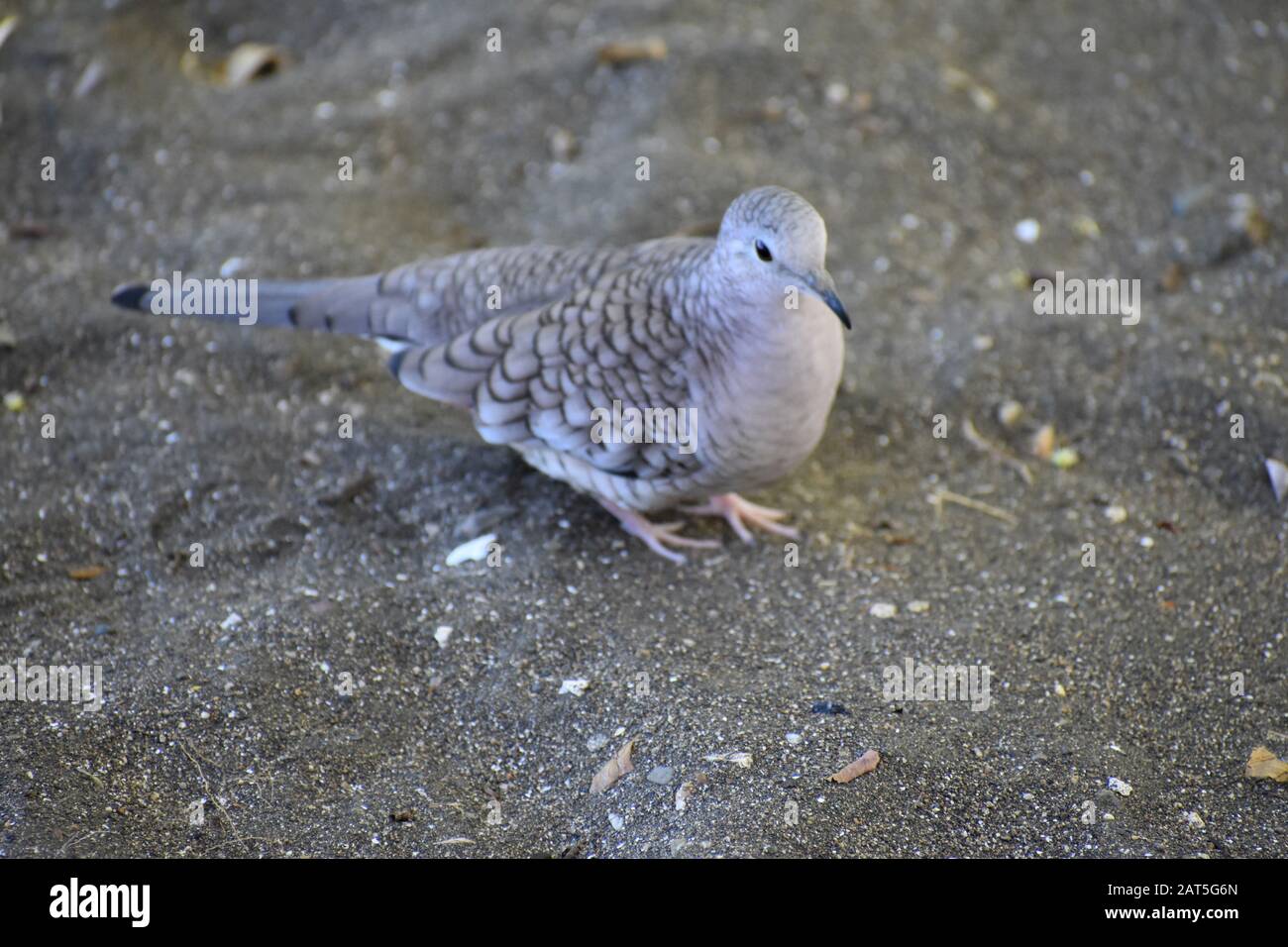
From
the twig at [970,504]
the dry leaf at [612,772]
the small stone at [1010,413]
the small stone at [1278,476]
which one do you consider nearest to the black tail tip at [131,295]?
the dry leaf at [612,772]

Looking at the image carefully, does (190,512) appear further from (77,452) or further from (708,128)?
(708,128)

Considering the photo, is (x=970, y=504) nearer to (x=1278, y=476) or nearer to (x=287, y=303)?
(x=1278, y=476)

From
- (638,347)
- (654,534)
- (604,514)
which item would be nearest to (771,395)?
(638,347)

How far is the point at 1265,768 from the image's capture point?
2.87 m

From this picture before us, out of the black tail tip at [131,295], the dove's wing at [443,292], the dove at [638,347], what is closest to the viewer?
the dove at [638,347]

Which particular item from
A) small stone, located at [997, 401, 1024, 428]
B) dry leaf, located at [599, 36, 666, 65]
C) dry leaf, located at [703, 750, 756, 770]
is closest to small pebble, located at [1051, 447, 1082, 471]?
small stone, located at [997, 401, 1024, 428]

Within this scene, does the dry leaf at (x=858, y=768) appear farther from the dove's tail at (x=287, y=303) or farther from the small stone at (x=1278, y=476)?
the dove's tail at (x=287, y=303)

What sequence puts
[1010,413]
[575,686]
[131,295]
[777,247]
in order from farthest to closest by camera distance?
[1010,413]
[131,295]
[575,686]
[777,247]

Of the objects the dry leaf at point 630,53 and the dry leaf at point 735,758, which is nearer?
the dry leaf at point 735,758

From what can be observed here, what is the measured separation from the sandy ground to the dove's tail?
0.34 meters

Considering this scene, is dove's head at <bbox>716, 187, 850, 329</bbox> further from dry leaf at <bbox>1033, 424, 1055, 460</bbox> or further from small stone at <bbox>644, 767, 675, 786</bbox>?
dry leaf at <bbox>1033, 424, 1055, 460</bbox>

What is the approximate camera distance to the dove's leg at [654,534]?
367cm

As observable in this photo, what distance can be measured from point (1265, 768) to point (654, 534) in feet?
5.48

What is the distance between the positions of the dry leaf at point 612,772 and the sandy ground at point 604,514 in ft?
0.10
